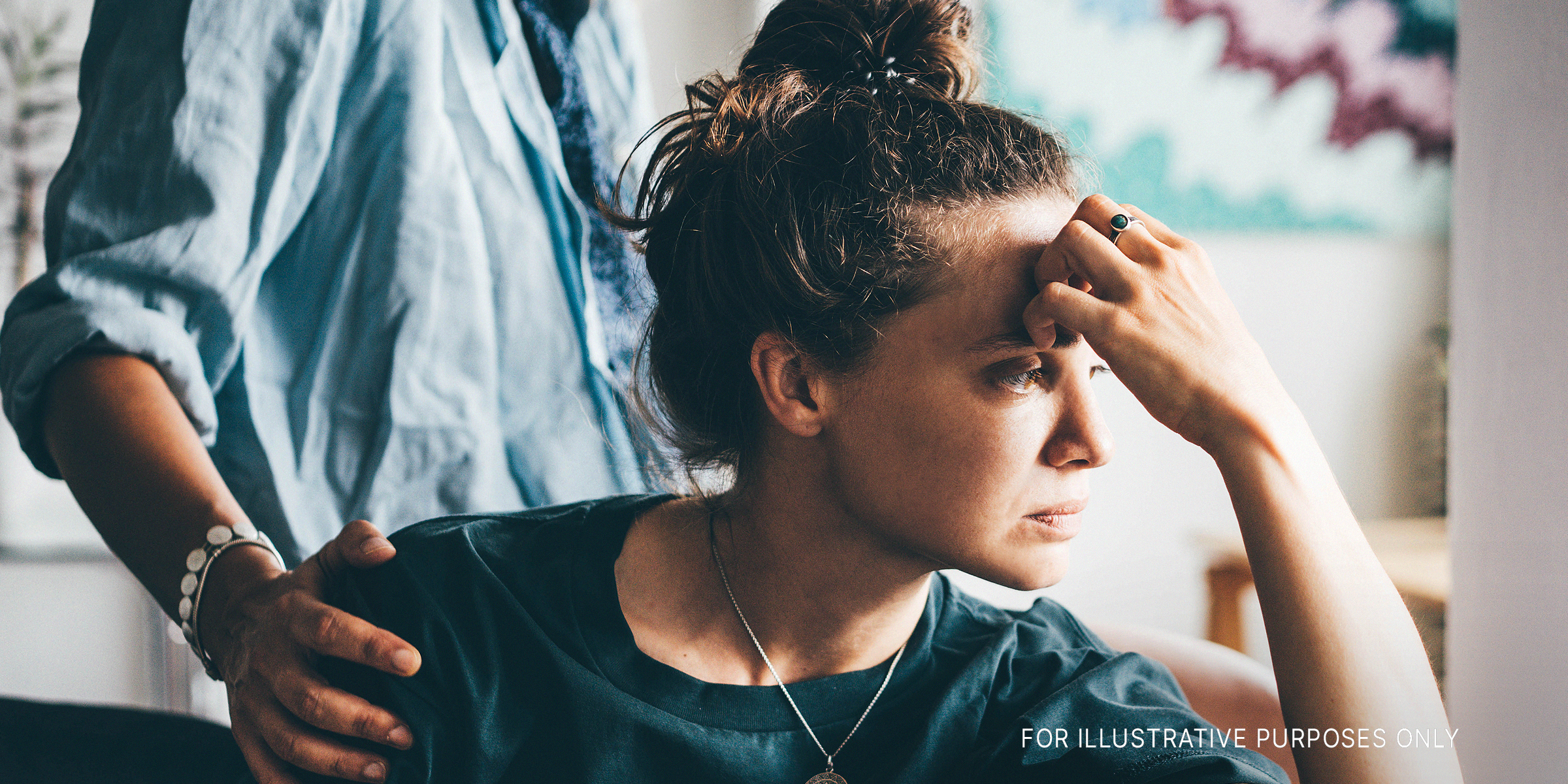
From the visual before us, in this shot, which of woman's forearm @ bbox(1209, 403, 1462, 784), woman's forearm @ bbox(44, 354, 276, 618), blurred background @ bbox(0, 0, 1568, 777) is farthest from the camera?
blurred background @ bbox(0, 0, 1568, 777)

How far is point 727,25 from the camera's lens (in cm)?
227

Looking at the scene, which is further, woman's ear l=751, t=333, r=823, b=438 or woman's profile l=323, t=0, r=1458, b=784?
woman's ear l=751, t=333, r=823, b=438

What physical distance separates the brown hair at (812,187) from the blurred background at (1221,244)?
132 centimetres

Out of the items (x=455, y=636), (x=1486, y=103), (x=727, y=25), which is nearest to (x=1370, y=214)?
(x=1486, y=103)

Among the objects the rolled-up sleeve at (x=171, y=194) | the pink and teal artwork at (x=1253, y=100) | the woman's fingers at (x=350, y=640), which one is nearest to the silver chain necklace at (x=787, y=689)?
the woman's fingers at (x=350, y=640)

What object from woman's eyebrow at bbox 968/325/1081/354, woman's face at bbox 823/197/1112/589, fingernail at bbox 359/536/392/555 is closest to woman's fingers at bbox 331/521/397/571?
fingernail at bbox 359/536/392/555

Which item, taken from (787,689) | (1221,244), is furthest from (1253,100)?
(787,689)

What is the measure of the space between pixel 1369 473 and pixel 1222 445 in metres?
2.01

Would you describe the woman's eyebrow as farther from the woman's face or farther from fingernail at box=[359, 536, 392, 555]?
fingernail at box=[359, 536, 392, 555]

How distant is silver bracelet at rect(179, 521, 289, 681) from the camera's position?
0.88 meters

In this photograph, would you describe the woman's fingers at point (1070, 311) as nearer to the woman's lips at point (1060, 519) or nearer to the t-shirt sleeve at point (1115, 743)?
the woman's lips at point (1060, 519)

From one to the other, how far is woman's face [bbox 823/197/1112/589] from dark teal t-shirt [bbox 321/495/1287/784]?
144 millimetres

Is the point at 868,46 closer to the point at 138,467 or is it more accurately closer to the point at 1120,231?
the point at 1120,231

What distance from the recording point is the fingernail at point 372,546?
0.84 meters
